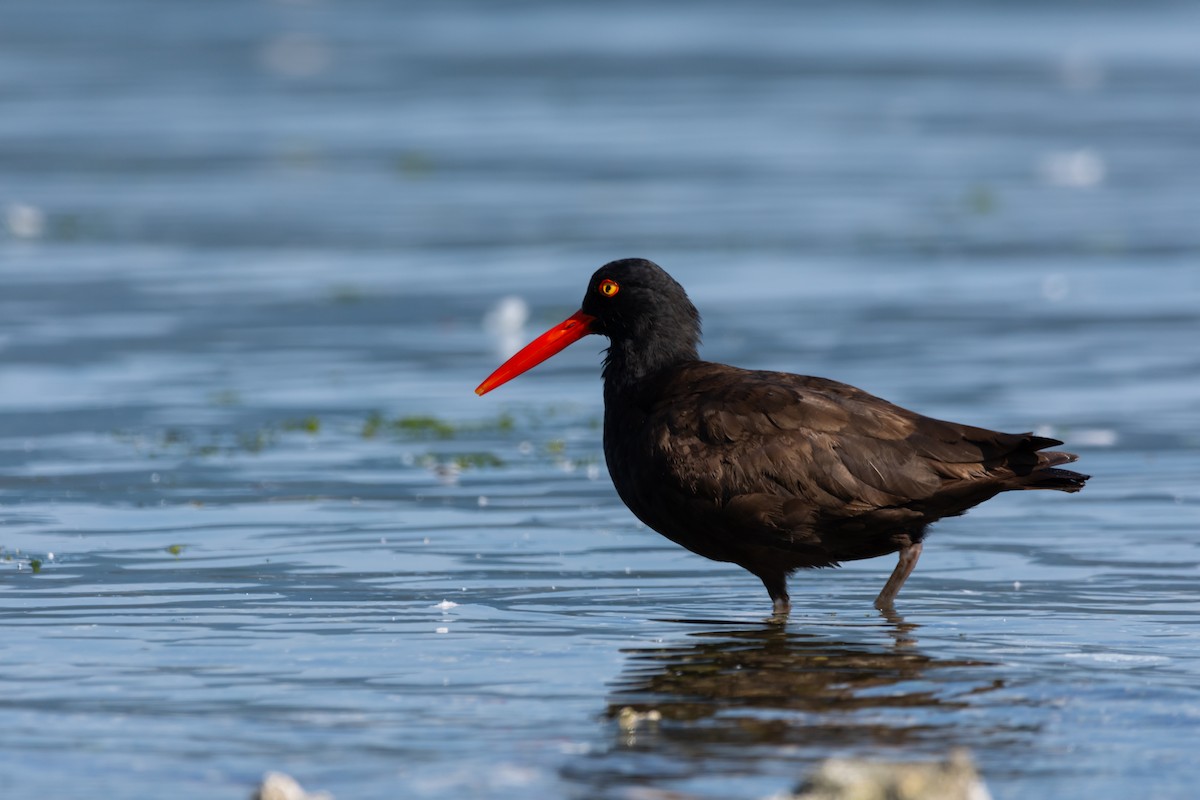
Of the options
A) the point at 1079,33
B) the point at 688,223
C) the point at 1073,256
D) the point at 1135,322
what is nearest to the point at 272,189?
the point at 688,223

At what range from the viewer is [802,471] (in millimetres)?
7066

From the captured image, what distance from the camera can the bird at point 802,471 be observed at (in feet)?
23.1

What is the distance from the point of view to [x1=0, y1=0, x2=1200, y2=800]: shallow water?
5.76 m

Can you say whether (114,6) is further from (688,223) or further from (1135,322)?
(1135,322)

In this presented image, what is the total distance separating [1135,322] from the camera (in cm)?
1327

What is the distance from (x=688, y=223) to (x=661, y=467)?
1021 cm

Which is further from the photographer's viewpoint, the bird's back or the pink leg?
the pink leg

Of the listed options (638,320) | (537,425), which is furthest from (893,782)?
(537,425)

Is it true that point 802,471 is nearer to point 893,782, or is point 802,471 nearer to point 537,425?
point 893,782

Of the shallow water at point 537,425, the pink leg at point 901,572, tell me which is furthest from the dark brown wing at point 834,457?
the shallow water at point 537,425

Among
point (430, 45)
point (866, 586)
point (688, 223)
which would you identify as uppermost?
point (430, 45)

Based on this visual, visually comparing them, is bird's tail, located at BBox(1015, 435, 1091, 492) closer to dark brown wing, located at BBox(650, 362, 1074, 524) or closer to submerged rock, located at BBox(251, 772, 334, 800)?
dark brown wing, located at BBox(650, 362, 1074, 524)

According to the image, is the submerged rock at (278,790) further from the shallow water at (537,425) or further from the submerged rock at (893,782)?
the submerged rock at (893,782)

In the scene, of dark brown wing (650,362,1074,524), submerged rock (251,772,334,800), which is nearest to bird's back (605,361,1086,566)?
dark brown wing (650,362,1074,524)
